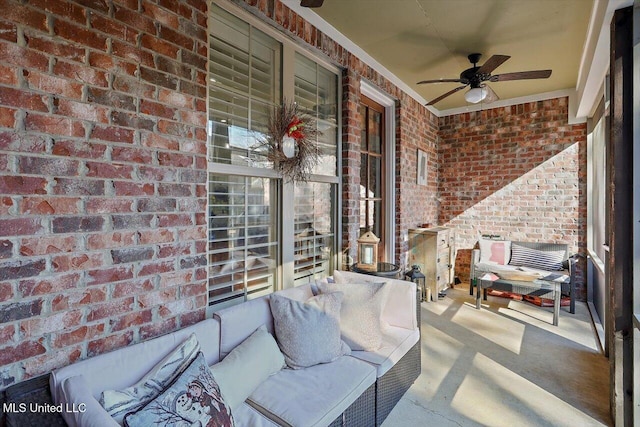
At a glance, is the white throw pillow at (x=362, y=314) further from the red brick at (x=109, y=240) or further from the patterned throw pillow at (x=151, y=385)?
the red brick at (x=109, y=240)

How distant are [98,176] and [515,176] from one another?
5.21 metres

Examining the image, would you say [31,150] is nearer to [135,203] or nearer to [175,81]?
[135,203]

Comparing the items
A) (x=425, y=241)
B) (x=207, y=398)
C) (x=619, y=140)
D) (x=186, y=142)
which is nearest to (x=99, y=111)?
(x=186, y=142)

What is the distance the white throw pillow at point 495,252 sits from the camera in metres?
4.63

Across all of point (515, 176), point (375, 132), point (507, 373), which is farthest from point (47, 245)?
point (515, 176)

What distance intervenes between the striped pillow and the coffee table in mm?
538

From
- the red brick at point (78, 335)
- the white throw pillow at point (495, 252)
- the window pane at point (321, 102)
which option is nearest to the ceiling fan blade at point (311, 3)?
the window pane at point (321, 102)

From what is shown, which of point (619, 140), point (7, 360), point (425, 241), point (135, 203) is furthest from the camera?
point (425, 241)

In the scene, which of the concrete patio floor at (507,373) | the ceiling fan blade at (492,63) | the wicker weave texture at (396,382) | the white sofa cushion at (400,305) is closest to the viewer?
the wicker weave texture at (396,382)

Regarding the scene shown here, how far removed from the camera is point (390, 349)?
2.13 metres

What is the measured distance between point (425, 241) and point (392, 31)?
262cm

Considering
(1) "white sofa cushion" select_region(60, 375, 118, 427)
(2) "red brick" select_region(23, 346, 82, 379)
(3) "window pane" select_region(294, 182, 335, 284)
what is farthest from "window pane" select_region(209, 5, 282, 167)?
(1) "white sofa cushion" select_region(60, 375, 118, 427)

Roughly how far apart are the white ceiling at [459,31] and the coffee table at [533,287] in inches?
96.1

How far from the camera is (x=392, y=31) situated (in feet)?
9.65
